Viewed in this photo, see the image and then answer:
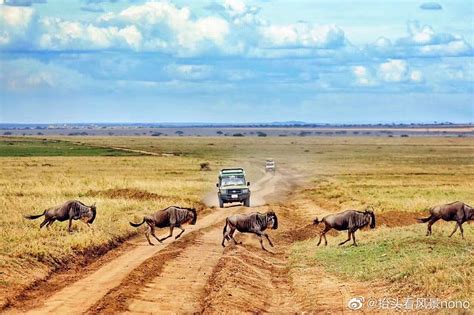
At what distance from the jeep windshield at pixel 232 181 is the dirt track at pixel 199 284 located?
1585 centimetres

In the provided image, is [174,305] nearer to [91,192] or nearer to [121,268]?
[121,268]

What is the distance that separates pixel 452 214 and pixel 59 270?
37.3ft

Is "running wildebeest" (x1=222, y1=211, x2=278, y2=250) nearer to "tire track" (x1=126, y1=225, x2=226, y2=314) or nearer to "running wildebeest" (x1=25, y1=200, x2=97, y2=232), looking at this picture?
"tire track" (x1=126, y1=225, x2=226, y2=314)

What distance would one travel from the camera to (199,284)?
1816 cm

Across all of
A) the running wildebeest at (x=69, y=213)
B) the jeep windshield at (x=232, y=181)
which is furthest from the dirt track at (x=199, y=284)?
the jeep windshield at (x=232, y=181)

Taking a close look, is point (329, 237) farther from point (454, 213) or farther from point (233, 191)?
point (233, 191)

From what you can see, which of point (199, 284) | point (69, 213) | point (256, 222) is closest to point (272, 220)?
point (256, 222)

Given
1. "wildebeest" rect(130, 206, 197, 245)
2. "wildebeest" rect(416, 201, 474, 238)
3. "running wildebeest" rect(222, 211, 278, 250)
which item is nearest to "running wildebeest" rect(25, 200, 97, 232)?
"wildebeest" rect(130, 206, 197, 245)

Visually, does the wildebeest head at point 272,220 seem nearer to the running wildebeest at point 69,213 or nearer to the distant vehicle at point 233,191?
the running wildebeest at point 69,213

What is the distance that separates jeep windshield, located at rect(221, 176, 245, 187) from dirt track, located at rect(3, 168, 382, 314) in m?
15.9

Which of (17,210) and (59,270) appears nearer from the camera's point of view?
(59,270)

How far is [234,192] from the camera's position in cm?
4150

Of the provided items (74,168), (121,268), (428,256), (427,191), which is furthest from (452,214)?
(74,168)

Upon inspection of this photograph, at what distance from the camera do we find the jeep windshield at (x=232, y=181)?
42219mm
